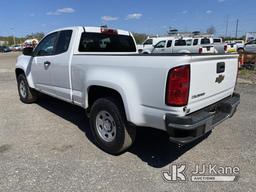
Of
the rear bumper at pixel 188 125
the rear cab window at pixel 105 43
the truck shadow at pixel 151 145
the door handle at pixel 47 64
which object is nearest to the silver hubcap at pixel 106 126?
the truck shadow at pixel 151 145

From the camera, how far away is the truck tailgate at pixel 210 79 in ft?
9.08

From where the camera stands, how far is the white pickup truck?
2701 millimetres

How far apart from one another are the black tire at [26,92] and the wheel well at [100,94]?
10.0 ft

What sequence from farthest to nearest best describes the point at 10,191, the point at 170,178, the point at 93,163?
1. the point at 93,163
2. the point at 170,178
3. the point at 10,191

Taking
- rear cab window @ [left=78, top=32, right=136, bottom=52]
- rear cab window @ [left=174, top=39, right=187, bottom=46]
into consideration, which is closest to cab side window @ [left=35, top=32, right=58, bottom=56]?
rear cab window @ [left=78, top=32, right=136, bottom=52]

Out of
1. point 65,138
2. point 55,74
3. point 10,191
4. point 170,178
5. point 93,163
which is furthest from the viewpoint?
point 55,74

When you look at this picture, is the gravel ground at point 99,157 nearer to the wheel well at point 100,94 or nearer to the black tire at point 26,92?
the wheel well at point 100,94

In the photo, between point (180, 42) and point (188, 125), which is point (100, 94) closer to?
point (188, 125)

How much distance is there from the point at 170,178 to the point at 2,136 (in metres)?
3.11

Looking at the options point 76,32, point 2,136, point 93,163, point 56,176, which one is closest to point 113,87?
point 93,163

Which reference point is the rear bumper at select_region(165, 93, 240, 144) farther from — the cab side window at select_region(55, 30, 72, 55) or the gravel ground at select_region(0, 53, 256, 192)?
the cab side window at select_region(55, 30, 72, 55)

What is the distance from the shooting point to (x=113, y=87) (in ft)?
10.7

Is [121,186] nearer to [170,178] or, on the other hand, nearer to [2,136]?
[170,178]

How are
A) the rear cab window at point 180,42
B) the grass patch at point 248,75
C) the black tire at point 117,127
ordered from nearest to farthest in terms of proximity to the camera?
the black tire at point 117,127 < the grass patch at point 248,75 < the rear cab window at point 180,42
